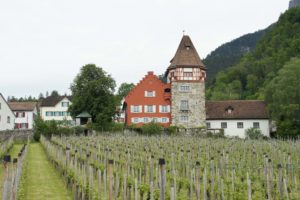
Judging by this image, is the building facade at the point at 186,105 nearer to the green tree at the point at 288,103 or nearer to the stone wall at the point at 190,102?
the stone wall at the point at 190,102

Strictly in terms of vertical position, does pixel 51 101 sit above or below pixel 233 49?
below

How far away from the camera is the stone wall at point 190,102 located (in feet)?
183

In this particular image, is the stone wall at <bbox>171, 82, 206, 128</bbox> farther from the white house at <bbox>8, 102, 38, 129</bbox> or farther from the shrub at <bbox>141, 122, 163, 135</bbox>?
the white house at <bbox>8, 102, 38, 129</bbox>

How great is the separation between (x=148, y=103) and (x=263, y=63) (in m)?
43.0

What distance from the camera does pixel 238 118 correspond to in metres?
55.9

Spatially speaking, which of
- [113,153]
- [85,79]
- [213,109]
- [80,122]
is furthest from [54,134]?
[113,153]

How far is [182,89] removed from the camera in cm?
5572

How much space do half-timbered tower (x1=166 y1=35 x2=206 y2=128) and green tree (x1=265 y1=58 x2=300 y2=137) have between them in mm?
9739

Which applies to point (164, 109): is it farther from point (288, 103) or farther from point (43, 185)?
point (43, 185)

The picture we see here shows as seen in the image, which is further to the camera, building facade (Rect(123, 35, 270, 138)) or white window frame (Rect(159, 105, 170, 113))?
white window frame (Rect(159, 105, 170, 113))

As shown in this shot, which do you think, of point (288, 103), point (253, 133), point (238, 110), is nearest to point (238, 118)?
point (238, 110)

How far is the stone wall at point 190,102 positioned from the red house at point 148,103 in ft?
5.56

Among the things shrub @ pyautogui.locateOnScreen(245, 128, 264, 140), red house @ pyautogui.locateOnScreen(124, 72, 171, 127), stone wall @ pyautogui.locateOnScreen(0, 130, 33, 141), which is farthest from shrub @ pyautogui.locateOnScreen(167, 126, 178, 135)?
stone wall @ pyautogui.locateOnScreen(0, 130, 33, 141)

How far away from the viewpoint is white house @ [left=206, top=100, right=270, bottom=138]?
55.6 metres
